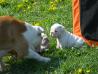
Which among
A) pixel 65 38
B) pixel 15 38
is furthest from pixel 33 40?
pixel 65 38

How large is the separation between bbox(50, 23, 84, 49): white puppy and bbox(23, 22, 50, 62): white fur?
28 cm

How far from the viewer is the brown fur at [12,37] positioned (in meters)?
5.29

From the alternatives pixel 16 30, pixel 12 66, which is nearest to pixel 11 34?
pixel 16 30

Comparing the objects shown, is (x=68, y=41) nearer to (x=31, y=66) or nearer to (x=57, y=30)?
(x=57, y=30)

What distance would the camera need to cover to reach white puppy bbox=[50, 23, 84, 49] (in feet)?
19.0

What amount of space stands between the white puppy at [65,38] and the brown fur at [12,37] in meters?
0.63

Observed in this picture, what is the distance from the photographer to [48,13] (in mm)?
7520

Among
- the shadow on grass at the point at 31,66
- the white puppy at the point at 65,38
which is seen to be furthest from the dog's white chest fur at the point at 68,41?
the shadow on grass at the point at 31,66

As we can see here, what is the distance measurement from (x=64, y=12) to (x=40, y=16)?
0.46 metres

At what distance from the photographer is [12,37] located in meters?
5.31

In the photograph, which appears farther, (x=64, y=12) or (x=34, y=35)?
(x=64, y=12)

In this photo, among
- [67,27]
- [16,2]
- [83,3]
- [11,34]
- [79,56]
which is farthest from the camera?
[16,2]

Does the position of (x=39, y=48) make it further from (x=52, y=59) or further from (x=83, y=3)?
(x=83, y=3)

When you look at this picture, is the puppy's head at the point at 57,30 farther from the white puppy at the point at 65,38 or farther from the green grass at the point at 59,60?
the green grass at the point at 59,60
